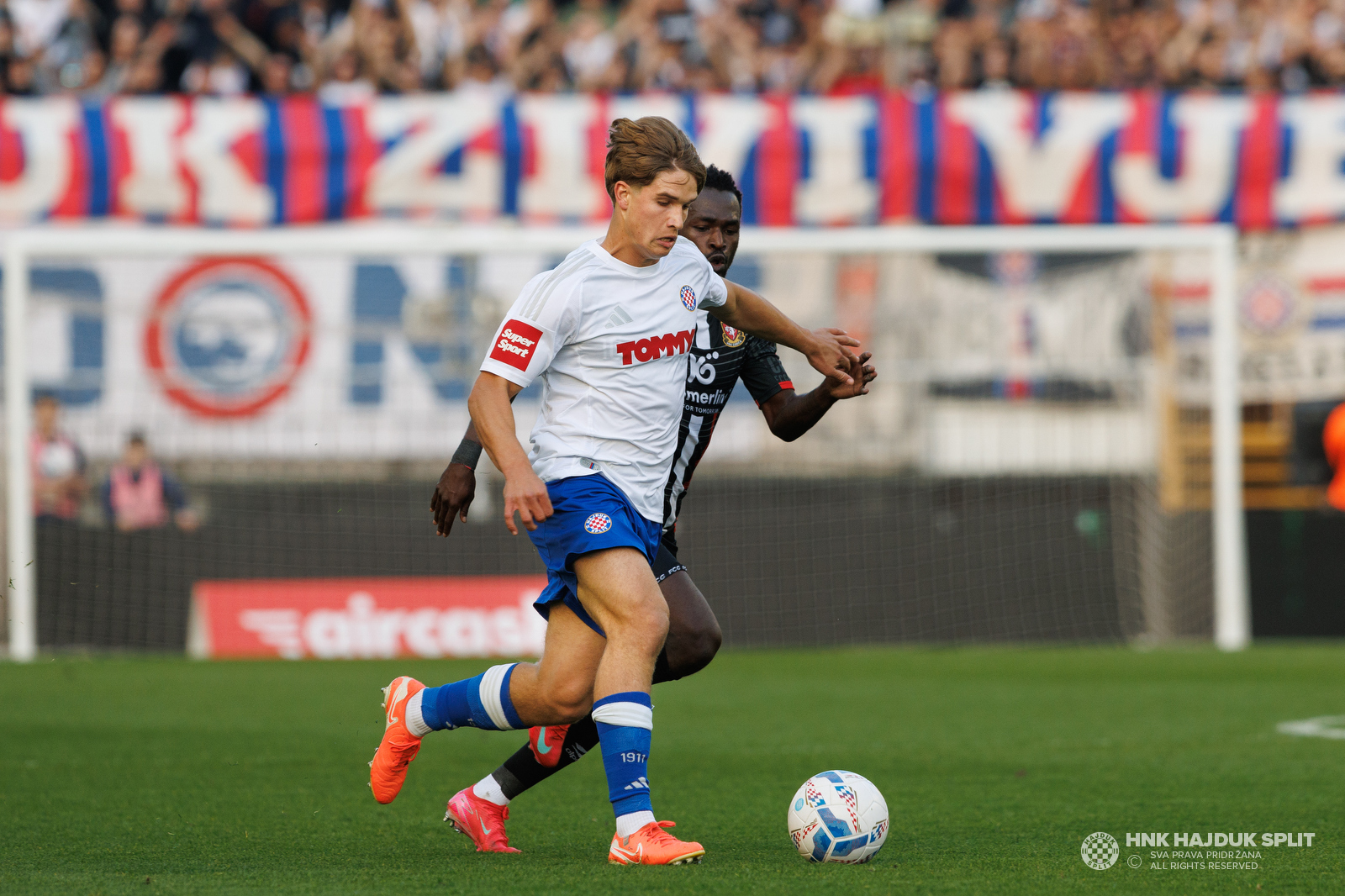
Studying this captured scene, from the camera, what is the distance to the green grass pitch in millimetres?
4023

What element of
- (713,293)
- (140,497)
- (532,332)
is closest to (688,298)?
(713,293)

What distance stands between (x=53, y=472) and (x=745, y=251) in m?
5.82

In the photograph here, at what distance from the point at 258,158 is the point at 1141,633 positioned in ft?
28.4

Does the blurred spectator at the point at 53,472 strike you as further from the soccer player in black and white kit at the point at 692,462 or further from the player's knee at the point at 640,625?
the player's knee at the point at 640,625

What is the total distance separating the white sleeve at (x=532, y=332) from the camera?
4.22 metres

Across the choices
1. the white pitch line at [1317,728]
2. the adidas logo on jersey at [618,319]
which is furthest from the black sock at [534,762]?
the white pitch line at [1317,728]

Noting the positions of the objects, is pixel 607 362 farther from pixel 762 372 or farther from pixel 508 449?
pixel 762 372

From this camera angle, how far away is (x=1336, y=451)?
43.9 ft

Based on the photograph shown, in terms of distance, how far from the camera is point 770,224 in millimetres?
14695

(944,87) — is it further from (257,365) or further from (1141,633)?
(257,365)

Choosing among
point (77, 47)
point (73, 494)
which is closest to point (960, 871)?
point (73, 494)

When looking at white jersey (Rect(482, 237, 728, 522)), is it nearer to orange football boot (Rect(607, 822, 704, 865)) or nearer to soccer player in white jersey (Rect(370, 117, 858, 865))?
soccer player in white jersey (Rect(370, 117, 858, 865))

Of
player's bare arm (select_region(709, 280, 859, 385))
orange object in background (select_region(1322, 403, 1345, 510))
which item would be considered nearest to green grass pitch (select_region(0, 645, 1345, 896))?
player's bare arm (select_region(709, 280, 859, 385))

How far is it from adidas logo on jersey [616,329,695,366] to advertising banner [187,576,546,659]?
845 centimetres
